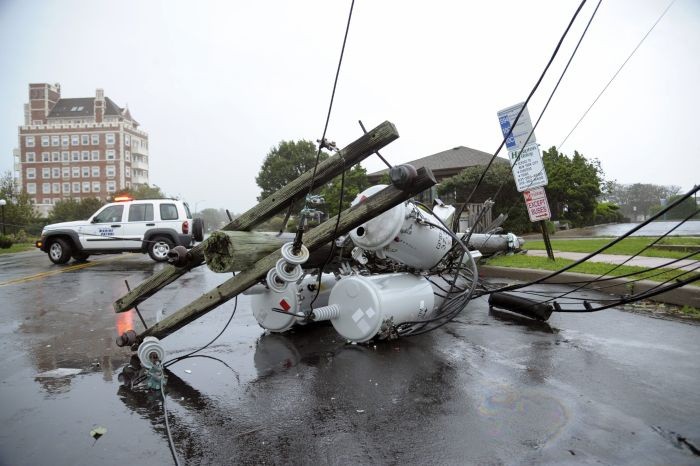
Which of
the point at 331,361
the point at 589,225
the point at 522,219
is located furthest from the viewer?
the point at 589,225

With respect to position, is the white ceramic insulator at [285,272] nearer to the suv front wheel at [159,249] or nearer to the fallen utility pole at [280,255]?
the fallen utility pole at [280,255]

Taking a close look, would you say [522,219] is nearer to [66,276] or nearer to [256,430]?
[66,276]

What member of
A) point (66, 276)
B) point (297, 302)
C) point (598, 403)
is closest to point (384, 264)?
point (297, 302)

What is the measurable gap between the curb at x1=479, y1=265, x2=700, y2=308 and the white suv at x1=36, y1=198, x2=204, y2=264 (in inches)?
384

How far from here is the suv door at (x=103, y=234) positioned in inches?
617

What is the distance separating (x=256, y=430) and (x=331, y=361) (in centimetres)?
157

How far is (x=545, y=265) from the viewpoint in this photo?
1009 centimetres

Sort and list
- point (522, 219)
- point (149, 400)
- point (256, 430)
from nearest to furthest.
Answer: point (256, 430), point (149, 400), point (522, 219)

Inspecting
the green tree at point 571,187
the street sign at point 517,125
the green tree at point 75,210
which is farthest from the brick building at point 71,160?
the street sign at point 517,125

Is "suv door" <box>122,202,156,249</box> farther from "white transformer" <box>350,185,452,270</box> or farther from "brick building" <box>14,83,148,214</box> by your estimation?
"brick building" <box>14,83,148,214</box>

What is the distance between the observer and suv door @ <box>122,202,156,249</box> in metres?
15.7

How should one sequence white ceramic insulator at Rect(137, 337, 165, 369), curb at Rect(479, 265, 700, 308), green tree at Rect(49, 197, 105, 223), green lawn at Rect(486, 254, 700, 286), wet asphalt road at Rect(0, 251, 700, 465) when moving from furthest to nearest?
green tree at Rect(49, 197, 105, 223), green lawn at Rect(486, 254, 700, 286), curb at Rect(479, 265, 700, 308), white ceramic insulator at Rect(137, 337, 165, 369), wet asphalt road at Rect(0, 251, 700, 465)

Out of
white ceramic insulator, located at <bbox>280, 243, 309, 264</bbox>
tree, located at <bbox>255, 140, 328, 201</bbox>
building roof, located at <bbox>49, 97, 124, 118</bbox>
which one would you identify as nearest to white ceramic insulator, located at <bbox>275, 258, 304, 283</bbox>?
white ceramic insulator, located at <bbox>280, 243, 309, 264</bbox>

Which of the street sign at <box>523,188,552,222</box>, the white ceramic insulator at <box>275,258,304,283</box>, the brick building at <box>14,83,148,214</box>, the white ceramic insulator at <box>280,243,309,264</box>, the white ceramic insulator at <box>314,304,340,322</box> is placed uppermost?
the brick building at <box>14,83,148,214</box>
